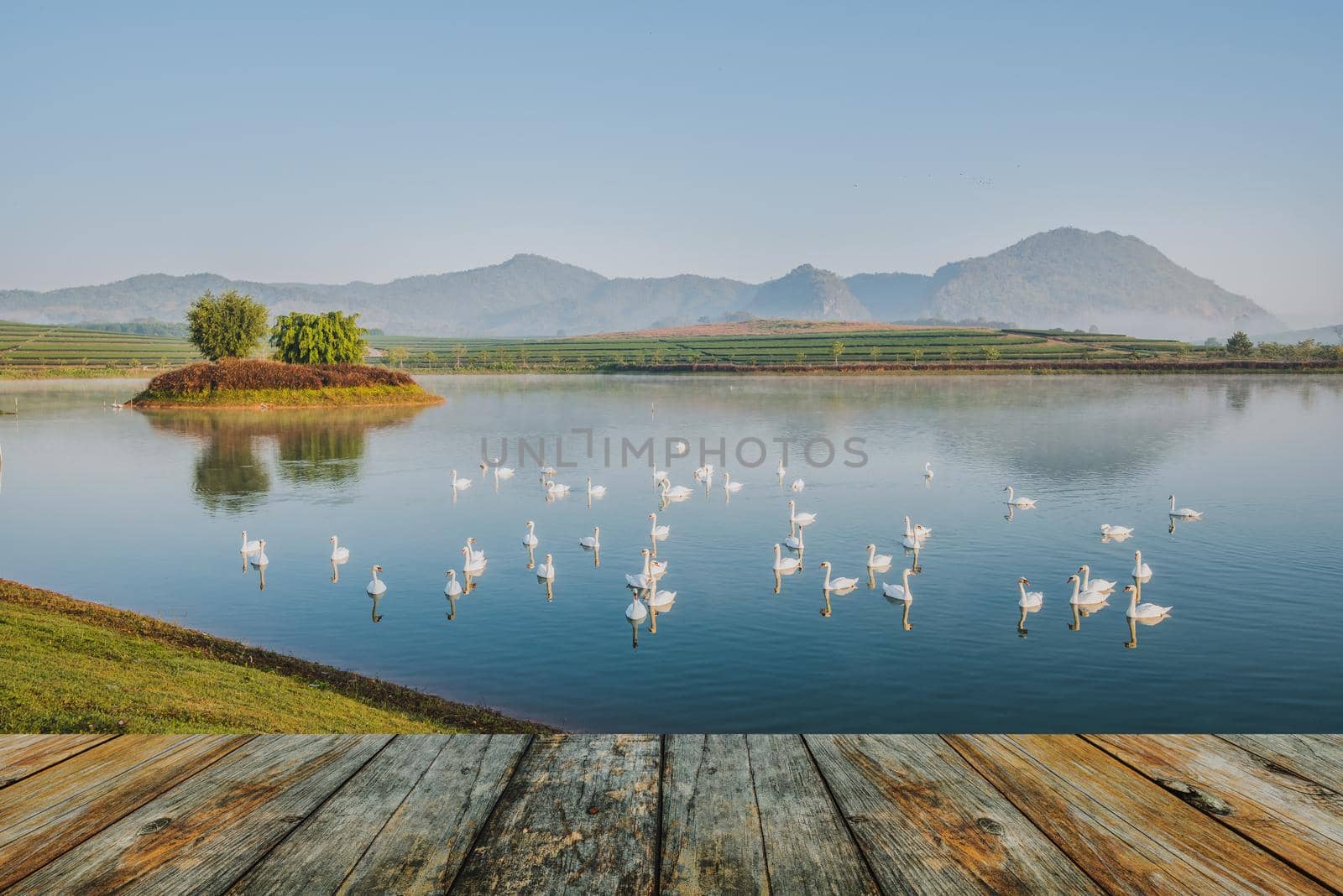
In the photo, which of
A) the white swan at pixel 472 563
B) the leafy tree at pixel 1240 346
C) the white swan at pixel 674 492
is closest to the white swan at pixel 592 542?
the white swan at pixel 472 563

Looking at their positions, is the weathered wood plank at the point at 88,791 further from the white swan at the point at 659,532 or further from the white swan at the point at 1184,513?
the white swan at the point at 1184,513

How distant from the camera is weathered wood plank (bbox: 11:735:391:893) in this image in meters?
2.67

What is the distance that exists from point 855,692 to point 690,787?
14.6 m

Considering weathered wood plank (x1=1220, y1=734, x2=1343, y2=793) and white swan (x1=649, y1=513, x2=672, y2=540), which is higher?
weathered wood plank (x1=1220, y1=734, x2=1343, y2=793)

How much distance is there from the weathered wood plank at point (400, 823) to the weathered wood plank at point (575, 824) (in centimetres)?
8

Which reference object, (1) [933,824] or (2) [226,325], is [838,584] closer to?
(1) [933,824]

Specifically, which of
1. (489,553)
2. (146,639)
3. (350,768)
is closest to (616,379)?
(489,553)

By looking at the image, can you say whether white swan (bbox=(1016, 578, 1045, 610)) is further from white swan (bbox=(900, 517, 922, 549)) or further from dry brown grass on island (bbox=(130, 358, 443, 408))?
dry brown grass on island (bbox=(130, 358, 443, 408))

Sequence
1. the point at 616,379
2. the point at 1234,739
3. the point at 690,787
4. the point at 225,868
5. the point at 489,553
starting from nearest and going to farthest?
the point at 225,868 → the point at 690,787 → the point at 1234,739 → the point at 489,553 → the point at 616,379

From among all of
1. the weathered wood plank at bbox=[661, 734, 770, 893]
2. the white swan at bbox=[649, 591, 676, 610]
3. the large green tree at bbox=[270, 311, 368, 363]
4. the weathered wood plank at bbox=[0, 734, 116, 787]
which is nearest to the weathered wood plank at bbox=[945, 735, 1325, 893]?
the weathered wood plank at bbox=[661, 734, 770, 893]

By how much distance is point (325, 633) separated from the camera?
2108 centimetres

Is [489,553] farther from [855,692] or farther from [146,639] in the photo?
[855,692]

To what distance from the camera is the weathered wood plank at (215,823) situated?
267 centimetres

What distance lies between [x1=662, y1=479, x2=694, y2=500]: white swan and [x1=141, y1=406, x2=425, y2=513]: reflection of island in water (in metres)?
16.1
